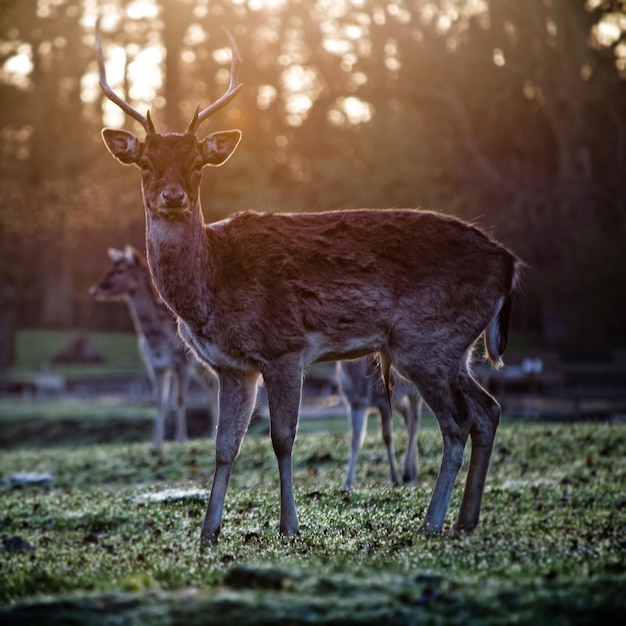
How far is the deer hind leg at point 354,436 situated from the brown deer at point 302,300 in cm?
355

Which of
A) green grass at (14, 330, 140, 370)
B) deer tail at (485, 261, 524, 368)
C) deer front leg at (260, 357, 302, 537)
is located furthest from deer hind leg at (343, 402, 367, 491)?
green grass at (14, 330, 140, 370)

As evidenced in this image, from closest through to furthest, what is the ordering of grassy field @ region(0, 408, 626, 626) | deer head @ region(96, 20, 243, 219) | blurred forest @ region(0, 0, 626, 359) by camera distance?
1. grassy field @ region(0, 408, 626, 626)
2. deer head @ region(96, 20, 243, 219)
3. blurred forest @ region(0, 0, 626, 359)

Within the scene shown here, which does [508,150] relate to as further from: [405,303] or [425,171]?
[405,303]

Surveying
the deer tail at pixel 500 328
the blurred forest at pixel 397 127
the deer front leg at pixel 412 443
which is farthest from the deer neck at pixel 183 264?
the blurred forest at pixel 397 127

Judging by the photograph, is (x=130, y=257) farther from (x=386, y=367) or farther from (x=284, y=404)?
(x=284, y=404)

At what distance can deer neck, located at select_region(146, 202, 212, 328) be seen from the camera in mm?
8422

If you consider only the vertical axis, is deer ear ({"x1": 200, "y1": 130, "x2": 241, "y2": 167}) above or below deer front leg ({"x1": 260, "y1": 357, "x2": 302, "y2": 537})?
above

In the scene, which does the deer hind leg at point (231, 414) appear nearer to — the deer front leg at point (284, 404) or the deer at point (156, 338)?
the deer front leg at point (284, 404)

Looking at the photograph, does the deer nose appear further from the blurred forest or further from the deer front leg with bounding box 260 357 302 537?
the blurred forest

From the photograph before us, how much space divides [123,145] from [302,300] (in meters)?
1.86

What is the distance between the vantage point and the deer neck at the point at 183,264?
8.42m

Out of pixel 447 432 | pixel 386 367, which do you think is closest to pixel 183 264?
pixel 386 367

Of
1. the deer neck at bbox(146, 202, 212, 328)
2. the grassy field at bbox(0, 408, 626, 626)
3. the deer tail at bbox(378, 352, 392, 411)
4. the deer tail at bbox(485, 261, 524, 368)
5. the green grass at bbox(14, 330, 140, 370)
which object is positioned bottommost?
the green grass at bbox(14, 330, 140, 370)

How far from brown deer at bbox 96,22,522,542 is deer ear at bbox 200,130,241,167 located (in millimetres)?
12
